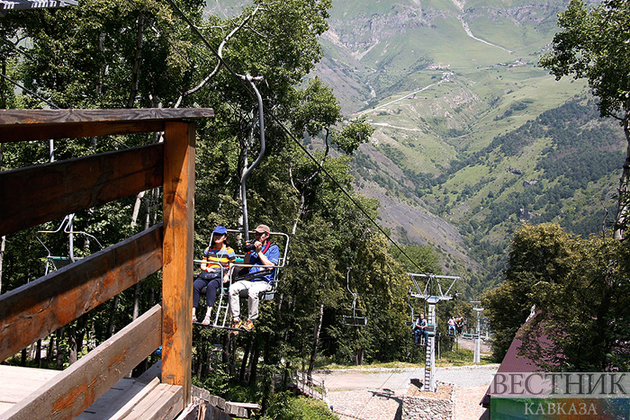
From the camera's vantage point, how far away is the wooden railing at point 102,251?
1.45 metres

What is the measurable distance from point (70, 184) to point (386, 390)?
30.8 meters

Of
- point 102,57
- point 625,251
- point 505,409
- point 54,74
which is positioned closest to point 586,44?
point 625,251

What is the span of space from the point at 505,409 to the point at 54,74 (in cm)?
1766

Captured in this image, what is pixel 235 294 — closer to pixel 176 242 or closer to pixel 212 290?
pixel 212 290

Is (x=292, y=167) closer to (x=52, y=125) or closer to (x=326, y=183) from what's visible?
(x=326, y=183)

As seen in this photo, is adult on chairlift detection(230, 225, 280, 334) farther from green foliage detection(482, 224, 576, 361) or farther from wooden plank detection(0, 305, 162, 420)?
green foliage detection(482, 224, 576, 361)

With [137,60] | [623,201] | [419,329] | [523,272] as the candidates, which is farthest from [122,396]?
[523,272]

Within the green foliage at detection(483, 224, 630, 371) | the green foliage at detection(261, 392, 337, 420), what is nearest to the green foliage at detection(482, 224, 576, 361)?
the green foliage at detection(261, 392, 337, 420)

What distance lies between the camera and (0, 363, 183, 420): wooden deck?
6.19 ft

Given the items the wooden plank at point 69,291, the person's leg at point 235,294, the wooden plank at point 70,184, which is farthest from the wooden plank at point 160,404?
the person's leg at point 235,294

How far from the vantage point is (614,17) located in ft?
49.9

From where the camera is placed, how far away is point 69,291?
1611mm

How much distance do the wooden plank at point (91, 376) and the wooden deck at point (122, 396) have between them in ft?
0.58

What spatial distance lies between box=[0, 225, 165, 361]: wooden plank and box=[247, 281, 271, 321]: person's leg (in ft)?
17.4
